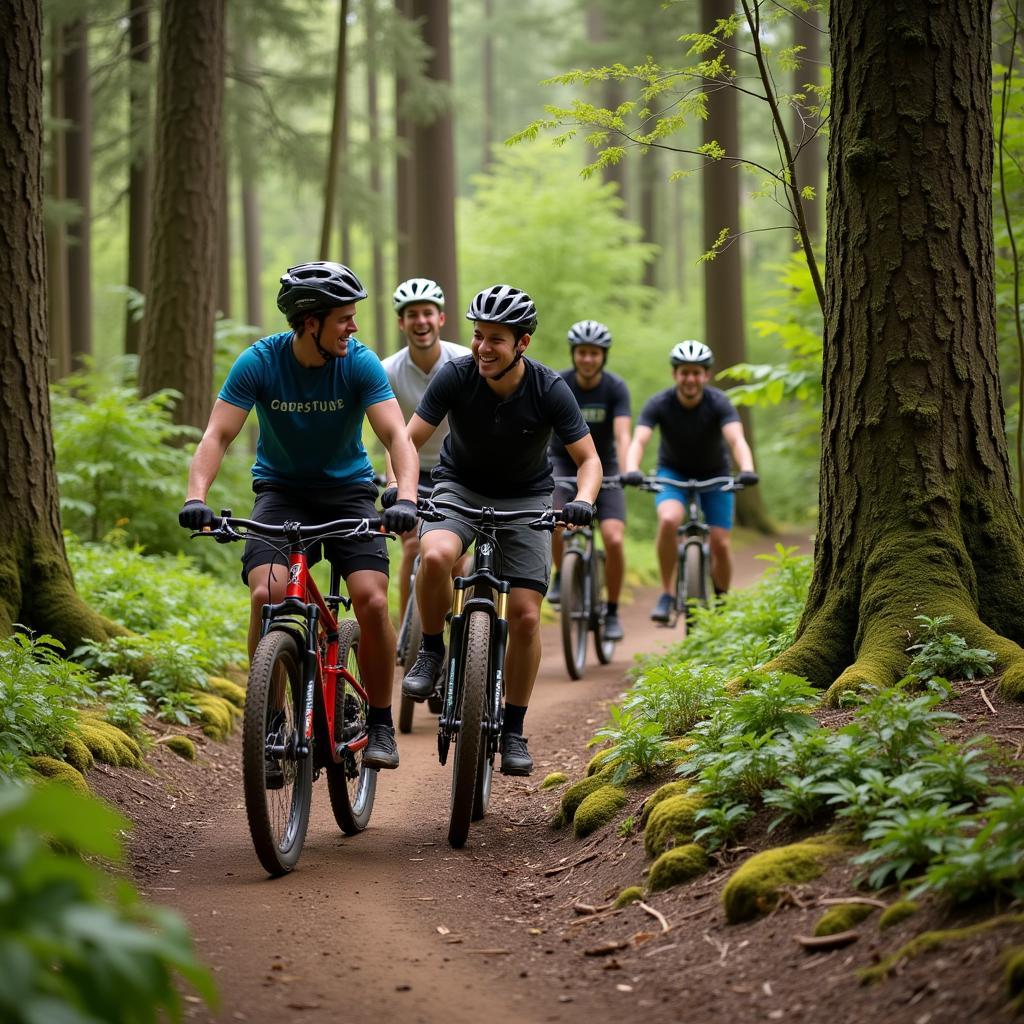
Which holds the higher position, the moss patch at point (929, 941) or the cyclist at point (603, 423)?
the cyclist at point (603, 423)

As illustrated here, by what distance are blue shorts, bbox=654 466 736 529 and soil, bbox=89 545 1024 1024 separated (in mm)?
4846

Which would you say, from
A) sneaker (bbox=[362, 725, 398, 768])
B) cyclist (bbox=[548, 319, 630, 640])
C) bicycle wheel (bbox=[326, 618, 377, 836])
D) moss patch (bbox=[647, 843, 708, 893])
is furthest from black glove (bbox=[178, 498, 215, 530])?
cyclist (bbox=[548, 319, 630, 640])

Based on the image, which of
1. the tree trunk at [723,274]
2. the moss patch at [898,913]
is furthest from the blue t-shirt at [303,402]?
the tree trunk at [723,274]

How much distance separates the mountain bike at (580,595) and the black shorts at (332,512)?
4505 millimetres

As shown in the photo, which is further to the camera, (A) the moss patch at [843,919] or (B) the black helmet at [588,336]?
(B) the black helmet at [588,336]

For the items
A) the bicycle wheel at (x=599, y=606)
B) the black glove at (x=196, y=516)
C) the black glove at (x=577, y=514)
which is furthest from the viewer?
the bicycle wheel at (x=599, y=606)

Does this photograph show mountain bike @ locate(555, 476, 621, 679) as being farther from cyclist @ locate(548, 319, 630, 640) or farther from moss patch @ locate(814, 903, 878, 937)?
moss patch @ locate(814, 903, 878, 937)

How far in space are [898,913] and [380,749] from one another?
122 inches

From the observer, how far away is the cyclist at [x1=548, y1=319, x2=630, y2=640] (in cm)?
1074

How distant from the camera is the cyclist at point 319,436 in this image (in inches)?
221

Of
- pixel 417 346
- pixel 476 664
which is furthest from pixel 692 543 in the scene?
pixel 476 664

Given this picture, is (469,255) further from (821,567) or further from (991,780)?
(991,780)

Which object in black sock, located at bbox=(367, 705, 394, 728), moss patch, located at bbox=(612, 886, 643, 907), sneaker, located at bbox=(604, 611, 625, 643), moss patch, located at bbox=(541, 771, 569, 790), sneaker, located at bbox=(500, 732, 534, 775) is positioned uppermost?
black sock, located at bbox=(367, 705, 394, 728)

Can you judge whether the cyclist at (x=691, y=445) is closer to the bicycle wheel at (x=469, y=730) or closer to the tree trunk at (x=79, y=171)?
the bicycle wheel at (x=469, y=730)
